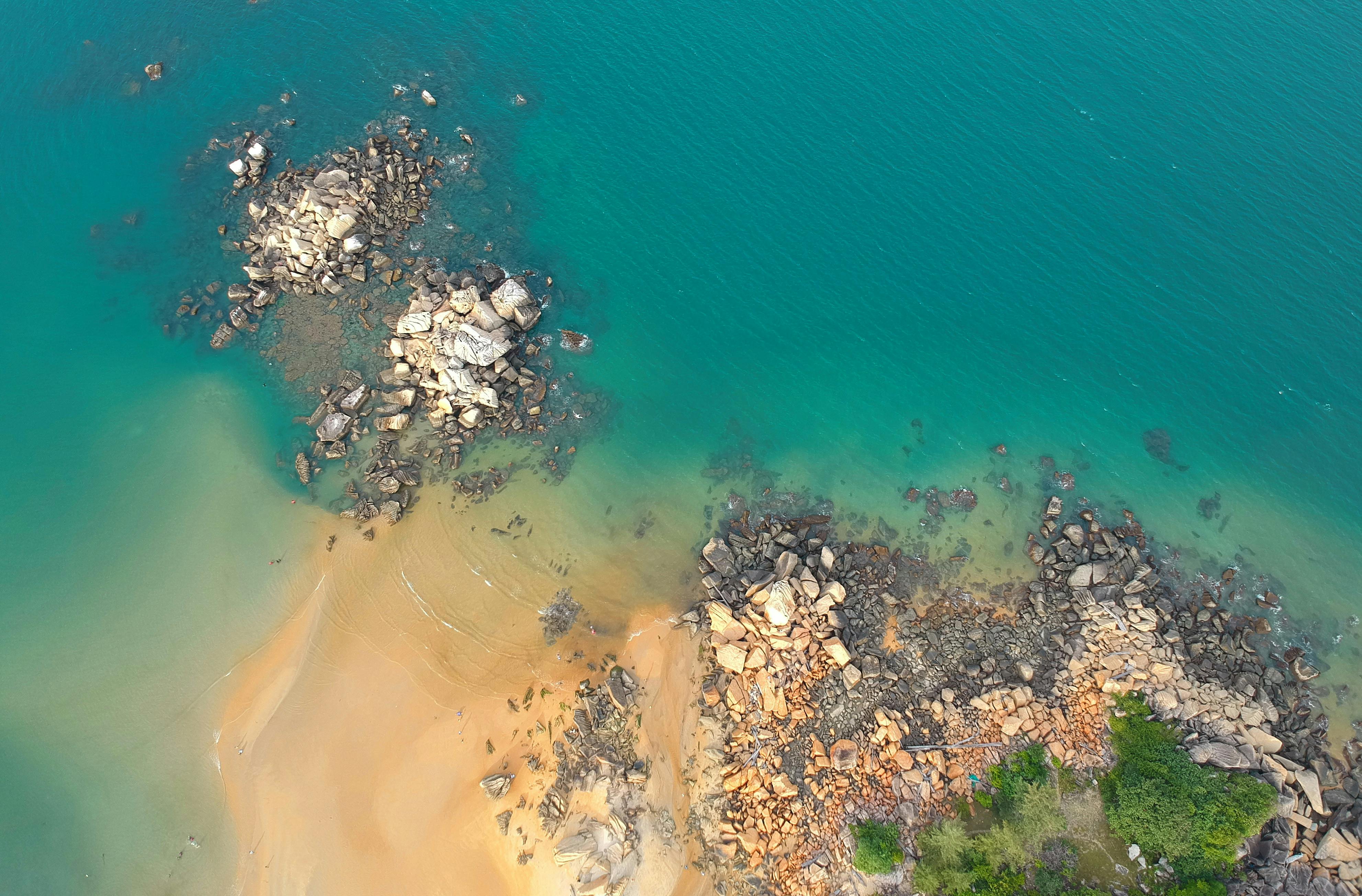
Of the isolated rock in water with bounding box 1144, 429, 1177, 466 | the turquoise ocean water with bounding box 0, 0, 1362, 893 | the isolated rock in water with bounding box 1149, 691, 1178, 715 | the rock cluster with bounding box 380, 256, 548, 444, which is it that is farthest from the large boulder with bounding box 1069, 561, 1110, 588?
the rock cluster with bounding box 380, 256, 548, 444

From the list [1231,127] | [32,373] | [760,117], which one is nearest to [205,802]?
[32,373]

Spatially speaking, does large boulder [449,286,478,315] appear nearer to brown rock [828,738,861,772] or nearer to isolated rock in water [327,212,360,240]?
isolated rock in water [327,212,360,240]

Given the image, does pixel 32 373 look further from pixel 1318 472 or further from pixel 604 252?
pixel 1318 472

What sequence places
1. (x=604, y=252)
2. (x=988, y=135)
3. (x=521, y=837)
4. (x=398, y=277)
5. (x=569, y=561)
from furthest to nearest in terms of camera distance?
(x=988, y=135)
(x=604, y=252)
(x=398, y=277)
(x=569, y=561)
(x=521, y=837)

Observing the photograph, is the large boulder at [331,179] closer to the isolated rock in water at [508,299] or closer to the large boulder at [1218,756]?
the isolated rock in water at [508,299]

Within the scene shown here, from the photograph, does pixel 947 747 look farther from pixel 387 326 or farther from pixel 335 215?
pixel 335 215

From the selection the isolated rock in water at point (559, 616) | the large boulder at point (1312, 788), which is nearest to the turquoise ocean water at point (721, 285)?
the isolated rock in water at point (559, 616)
